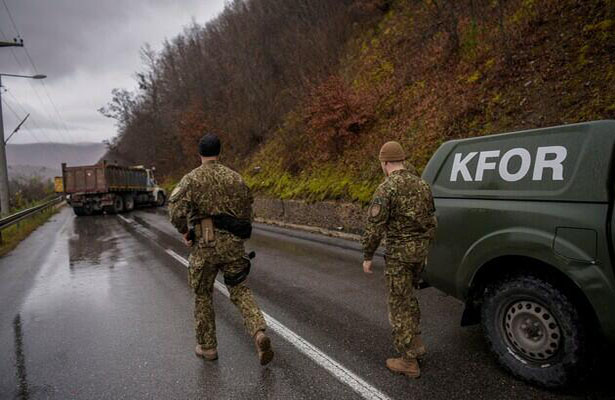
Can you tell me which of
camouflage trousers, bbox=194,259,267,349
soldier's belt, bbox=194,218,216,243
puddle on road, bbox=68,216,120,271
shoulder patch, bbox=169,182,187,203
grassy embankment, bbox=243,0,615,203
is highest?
grassy embankment, bbox=243,0,615,203

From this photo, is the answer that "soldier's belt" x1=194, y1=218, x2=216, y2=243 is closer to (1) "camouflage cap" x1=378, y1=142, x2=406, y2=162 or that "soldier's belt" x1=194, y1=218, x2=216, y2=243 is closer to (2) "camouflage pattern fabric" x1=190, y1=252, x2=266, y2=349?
(2) "camouflage pattern fabric" x1=190, y1=252, x2=266, y2=349

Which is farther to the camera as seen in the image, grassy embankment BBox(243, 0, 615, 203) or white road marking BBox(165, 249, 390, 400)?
grassy embankment BBox(243, 0, 615, 203)

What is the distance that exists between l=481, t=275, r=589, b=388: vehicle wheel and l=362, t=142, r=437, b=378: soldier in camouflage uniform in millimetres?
642

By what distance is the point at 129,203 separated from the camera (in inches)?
965

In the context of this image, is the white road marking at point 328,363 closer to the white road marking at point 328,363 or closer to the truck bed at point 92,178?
the white road marking at point 328,363

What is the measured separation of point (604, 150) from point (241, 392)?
3.34 m

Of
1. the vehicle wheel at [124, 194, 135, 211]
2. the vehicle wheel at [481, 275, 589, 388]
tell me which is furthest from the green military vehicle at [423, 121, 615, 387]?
the vehicle wheel at [124, 194, 135, 211]

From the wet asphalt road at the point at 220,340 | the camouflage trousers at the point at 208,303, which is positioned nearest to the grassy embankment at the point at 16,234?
the wet asphalt road at the point at 220,340

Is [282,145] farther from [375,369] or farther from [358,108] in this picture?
[375,369]

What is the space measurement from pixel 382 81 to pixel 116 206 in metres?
17.3

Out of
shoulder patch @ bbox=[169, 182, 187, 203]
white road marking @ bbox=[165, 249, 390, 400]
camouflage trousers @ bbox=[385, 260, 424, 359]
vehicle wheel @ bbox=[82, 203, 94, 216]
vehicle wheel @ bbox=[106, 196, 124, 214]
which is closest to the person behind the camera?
white road marking @ bbox=[165, 249, 390, 400]

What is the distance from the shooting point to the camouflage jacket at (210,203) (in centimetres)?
348

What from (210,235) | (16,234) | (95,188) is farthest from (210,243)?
(95,188)

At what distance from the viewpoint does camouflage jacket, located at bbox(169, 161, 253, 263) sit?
11.4 ft
